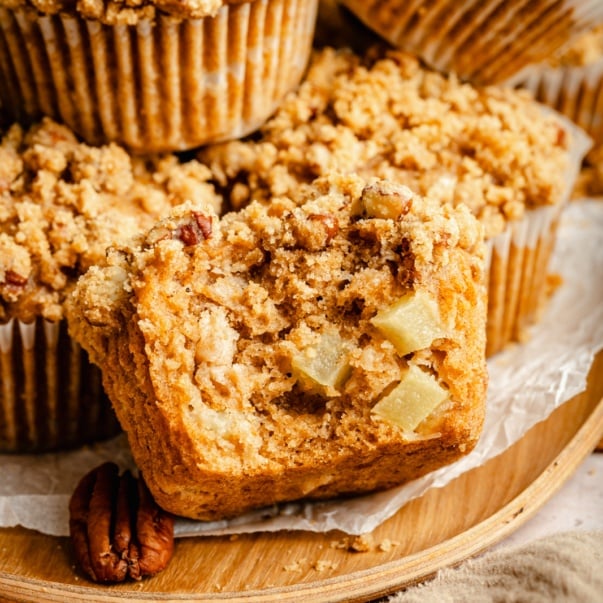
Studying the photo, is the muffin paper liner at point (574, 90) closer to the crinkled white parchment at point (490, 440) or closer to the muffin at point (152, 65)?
the crinkled white parchment at point (490, 440)

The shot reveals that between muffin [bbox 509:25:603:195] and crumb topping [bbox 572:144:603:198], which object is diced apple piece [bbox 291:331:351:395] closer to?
muffin [bbox 509:25:603:195]

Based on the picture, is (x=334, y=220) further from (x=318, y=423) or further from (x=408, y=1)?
(x=408, y=1)

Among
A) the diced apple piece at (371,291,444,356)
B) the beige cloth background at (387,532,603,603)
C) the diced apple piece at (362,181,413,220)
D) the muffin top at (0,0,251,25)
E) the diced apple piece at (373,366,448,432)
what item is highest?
the muffin top at (0,0,251,25)

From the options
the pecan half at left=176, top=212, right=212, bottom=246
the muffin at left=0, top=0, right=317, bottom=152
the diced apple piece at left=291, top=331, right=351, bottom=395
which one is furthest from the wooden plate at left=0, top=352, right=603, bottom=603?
the muffin at left=0, top=0, right=317, bottom=152

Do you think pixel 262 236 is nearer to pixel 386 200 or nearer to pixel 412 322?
pixel 386 200

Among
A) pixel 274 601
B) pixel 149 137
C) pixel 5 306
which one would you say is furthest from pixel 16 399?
pixel 274 601

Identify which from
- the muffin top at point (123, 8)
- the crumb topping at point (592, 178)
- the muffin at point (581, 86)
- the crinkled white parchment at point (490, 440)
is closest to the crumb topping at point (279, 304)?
the crinkled white parchment at point (490, 440)
